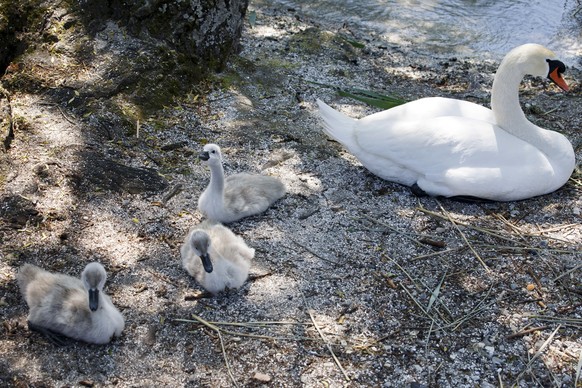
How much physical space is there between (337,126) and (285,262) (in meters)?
1.64

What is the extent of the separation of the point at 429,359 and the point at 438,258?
39.4 inches

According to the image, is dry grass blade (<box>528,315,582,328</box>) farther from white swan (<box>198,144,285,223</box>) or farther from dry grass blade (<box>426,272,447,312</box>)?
white swan (<box>198,144,285,223</box>)

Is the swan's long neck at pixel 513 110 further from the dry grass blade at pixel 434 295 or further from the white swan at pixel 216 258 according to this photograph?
the white swan at pixel 216 258

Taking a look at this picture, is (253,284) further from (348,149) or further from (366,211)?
(348,149)

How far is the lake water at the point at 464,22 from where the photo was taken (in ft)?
30.7

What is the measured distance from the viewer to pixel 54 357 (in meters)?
3.77

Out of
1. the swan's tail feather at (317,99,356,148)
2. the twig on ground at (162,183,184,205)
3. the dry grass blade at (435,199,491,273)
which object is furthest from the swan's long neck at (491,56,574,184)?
the twig on ground at (162,183,184,205)

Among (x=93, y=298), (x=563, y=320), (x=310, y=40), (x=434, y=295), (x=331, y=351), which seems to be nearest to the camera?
(x=93, y=298)

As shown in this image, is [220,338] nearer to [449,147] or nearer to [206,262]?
[206,262]

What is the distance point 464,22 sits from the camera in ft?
33.2

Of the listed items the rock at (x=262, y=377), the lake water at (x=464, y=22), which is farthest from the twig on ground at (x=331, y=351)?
the lake water at (x=464, y=22)

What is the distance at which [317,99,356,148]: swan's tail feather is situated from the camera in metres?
5.74

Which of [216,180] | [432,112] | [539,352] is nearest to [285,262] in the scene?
[216,180]

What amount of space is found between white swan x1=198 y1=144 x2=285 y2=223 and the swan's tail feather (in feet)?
2.73
